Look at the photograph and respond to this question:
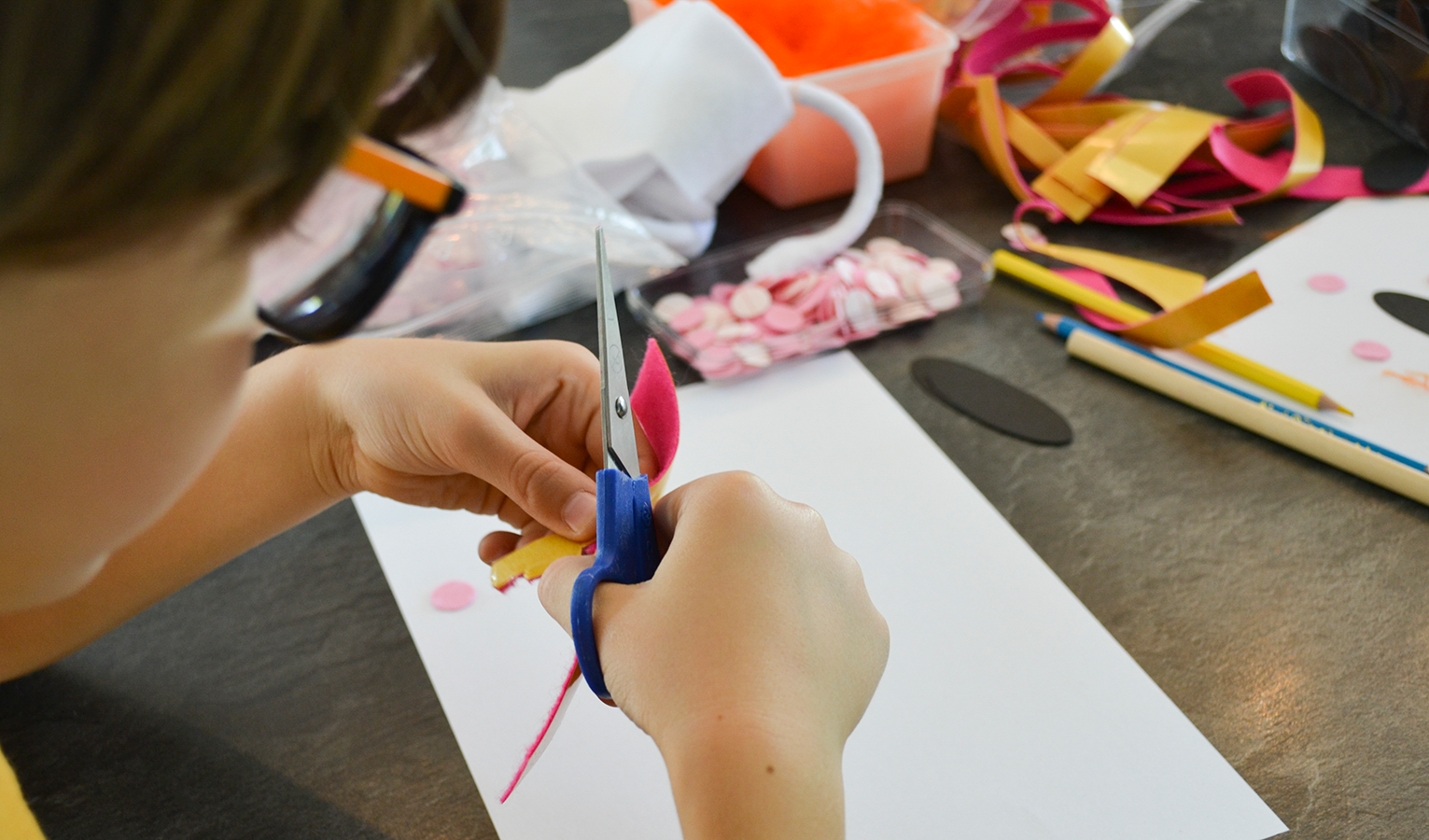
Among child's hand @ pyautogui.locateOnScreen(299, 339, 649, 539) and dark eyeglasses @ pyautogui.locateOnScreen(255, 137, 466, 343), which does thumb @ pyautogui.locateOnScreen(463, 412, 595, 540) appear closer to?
child's hand @ pyautogui.locateOnScreen(299, 339, 649, 539)

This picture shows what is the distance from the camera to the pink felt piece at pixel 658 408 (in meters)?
0.49

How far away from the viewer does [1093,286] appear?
0.79 metres

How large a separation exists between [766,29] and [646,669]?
0.76 meters

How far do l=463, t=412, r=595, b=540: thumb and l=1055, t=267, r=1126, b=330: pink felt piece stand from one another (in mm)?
447

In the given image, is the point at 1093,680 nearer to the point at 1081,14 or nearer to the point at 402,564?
the point at 402,564

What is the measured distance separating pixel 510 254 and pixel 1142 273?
0.50 meters

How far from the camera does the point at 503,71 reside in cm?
117


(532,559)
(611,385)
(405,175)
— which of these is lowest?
(532,559)

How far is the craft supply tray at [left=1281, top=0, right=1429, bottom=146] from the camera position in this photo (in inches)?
34.8

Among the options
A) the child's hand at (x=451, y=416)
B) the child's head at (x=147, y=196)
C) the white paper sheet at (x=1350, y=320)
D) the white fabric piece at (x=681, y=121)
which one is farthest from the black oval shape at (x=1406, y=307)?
the child's head at (x=147, y=196)

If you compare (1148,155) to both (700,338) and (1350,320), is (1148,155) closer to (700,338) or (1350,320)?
(1350,320)

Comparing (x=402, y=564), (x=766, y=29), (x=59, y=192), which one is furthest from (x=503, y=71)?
(x=59, y=192)

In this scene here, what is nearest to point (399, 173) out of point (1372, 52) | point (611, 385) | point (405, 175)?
point (405, 175)

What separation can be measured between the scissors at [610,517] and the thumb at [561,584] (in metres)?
0.02
